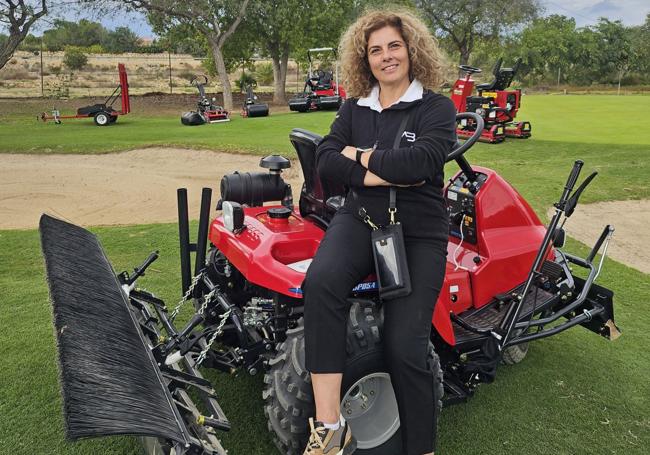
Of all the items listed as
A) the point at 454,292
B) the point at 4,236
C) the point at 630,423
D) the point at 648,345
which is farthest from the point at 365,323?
the point at 4,236

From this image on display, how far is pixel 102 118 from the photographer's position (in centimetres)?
1861

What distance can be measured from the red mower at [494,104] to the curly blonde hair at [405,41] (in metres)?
11.7

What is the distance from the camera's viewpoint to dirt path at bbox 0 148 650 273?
23.9ft

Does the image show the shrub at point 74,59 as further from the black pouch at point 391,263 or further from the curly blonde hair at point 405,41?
the black pouch at point 391,263

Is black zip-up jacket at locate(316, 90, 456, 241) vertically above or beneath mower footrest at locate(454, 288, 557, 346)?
above

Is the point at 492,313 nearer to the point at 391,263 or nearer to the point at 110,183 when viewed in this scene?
the point at 391,263

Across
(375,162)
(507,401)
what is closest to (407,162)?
(375,162)

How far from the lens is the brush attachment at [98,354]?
1.73 meters

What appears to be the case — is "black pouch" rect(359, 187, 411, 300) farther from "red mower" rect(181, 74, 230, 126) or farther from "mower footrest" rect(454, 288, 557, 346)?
"red mower" rect(181, 74, 230, 126)

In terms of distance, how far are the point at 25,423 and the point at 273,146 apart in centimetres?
1046

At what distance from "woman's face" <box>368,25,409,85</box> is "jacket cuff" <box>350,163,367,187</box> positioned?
430mm

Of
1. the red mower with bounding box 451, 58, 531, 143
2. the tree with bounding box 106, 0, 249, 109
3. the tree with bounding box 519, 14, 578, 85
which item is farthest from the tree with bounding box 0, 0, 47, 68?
the tree with bounding box 519, 14, 578, 85

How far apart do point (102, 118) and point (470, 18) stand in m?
32.2

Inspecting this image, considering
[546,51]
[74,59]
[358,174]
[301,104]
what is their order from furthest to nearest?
[546,51] → [74,59] → [301,104] → [358,174]
